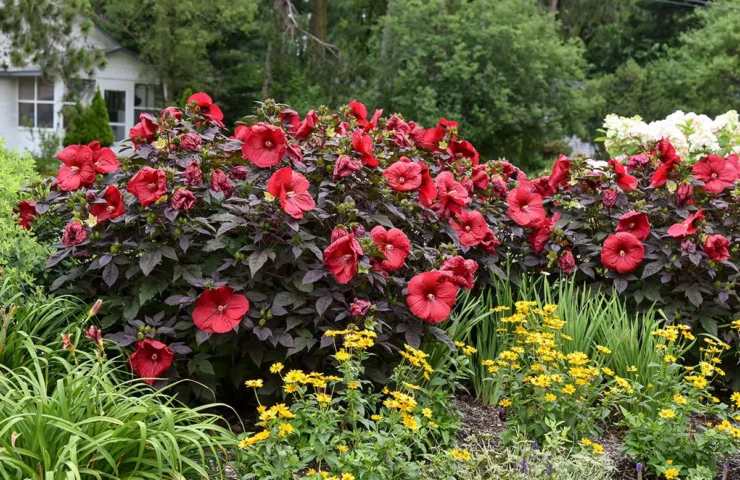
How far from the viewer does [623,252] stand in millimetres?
3734

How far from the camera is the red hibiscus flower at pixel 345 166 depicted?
309 centimetres

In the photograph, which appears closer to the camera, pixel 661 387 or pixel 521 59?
pixel 661 387

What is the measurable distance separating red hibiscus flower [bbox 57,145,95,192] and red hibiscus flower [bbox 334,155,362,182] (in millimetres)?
1008

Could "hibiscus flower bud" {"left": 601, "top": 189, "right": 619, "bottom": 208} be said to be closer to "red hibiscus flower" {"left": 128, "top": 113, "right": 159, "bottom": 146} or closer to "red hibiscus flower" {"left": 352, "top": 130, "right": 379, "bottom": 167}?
"red hibiscus flower" {"left": 352, "top": 130, "right": 379, "bottom": 167}

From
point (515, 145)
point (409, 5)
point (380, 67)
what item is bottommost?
point (515, 145)

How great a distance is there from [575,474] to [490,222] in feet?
5.35

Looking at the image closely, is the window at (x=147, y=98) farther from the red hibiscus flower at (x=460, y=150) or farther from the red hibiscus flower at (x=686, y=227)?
the red hibiscus flower at (x=686, y=227)

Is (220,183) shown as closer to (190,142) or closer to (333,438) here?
(190,142)

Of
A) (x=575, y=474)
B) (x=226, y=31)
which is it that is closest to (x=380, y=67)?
(x=226, y=31)

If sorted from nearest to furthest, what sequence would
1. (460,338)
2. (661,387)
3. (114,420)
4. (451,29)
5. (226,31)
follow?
(114,420)
(661,387)
(460,338)
(451,29)
(226,31)

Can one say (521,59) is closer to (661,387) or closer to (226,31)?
(226,31)

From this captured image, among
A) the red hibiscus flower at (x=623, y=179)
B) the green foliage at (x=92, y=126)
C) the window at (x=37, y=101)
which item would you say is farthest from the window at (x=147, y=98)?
the red hibiscus flower at (x=623, y=179)

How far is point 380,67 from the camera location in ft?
65.9

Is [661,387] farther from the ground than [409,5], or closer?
closer
